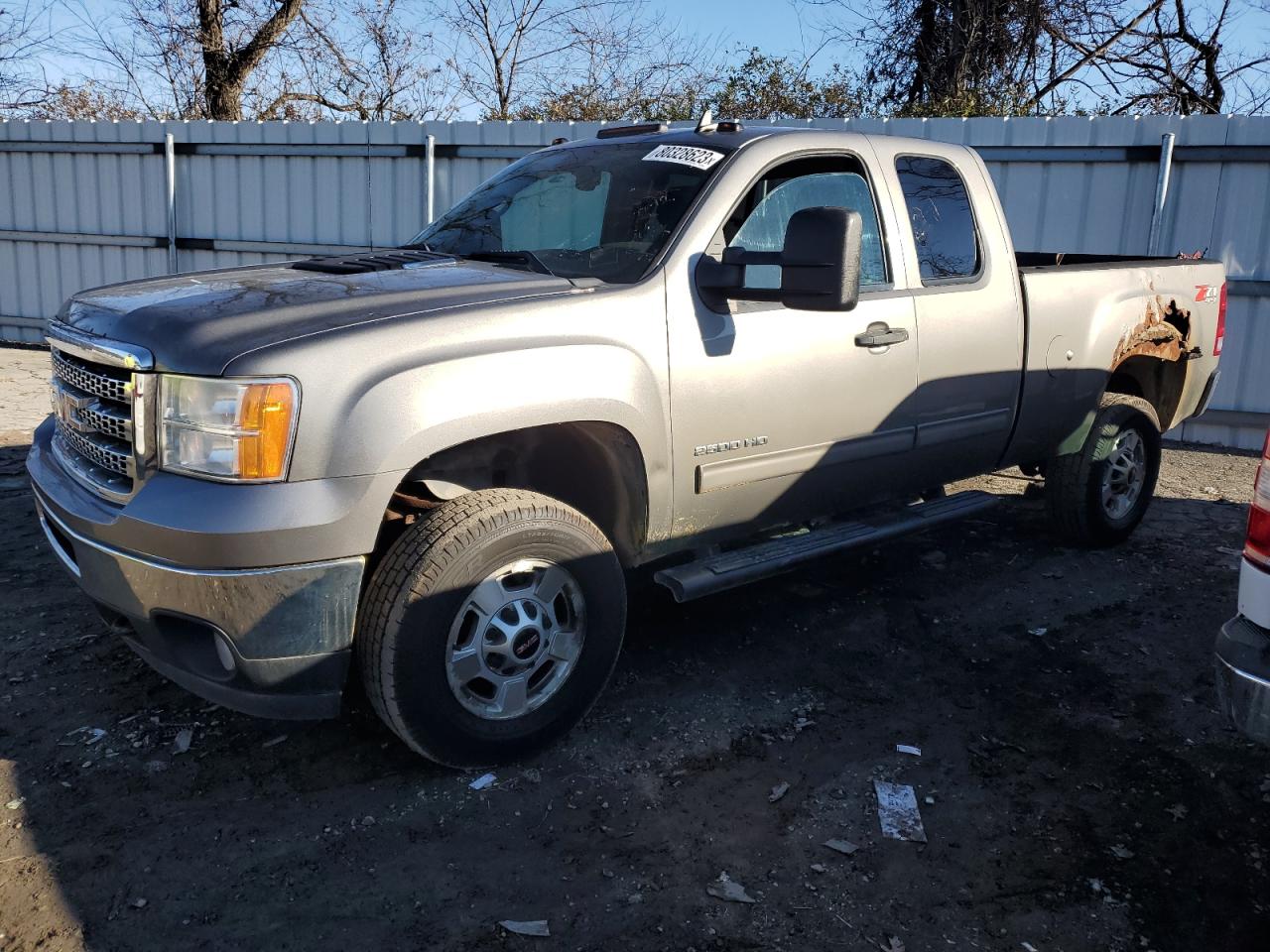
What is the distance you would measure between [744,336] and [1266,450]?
1611 mm

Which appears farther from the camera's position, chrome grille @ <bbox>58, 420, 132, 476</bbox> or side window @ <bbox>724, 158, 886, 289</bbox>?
side window @ <bbox>724, 158, 886, 289</bbox>

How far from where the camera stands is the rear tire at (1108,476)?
539 cm

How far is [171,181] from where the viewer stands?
38.0 feet

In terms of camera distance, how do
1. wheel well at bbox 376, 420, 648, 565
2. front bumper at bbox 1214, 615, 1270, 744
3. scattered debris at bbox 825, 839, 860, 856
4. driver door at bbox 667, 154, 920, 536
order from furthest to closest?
driver door at bbox 667, 154, 920, 536
wheel well at bbox 376, 420, 648, 565
scattered debris at bbox 825, 839, 860, 856
front bumper at bbox 1214, 615, 1270, 744

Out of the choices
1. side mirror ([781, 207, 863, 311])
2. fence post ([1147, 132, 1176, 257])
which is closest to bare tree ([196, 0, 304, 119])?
fence post ([1147, 132, 1176, 257])

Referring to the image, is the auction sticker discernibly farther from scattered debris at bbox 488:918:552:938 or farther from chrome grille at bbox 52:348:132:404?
scattered debris at bbox 488:918:552:938

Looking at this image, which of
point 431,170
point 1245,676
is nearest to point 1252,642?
point 1245,676

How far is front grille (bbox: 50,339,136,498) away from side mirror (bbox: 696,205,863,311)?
1.84 m

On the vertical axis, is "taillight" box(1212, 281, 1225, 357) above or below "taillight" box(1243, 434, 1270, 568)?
above

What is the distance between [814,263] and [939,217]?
145 cm

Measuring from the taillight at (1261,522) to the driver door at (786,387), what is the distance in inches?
60.9

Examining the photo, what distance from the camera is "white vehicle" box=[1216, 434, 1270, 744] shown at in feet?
8.21

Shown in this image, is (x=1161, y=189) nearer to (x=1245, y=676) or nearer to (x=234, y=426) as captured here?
(x=1245, y=676)

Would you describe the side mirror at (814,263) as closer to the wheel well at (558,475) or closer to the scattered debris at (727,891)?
the wheel well at (558,475)
